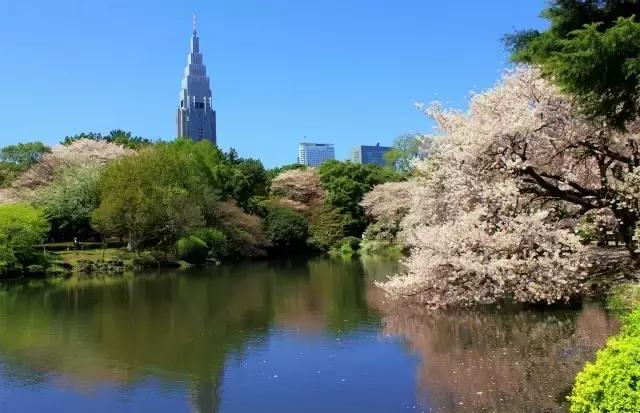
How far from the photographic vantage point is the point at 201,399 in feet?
28.3

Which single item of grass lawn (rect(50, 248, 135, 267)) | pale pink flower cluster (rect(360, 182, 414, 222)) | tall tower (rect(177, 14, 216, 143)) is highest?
tall tower (rect(177, 14, 216, 143))

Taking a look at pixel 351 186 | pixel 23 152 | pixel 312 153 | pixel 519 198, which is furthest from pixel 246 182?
pixel 312 153

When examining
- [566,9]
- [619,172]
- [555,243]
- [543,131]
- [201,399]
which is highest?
[566,9]

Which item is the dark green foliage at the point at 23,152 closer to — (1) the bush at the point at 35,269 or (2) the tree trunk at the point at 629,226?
(1) the bush at the point at 35,269

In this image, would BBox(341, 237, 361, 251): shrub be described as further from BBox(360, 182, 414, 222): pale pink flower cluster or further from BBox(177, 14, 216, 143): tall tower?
BBox(177, 14, 216, 143): tall tower

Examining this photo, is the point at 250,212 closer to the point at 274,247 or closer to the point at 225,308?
the point at 274,247

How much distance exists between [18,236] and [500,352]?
947 inches

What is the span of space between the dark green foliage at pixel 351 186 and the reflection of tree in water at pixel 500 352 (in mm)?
31691

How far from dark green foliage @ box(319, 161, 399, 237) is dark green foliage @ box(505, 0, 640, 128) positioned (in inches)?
1380

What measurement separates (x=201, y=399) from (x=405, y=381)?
9.78ft

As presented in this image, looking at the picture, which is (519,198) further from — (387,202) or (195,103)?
(195,103)

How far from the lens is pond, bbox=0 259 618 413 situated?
8305mm

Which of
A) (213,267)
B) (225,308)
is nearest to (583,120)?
(225,308)

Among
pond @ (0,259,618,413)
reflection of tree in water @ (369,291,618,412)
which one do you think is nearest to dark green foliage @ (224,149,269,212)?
pond @ (0,259,618,413)
